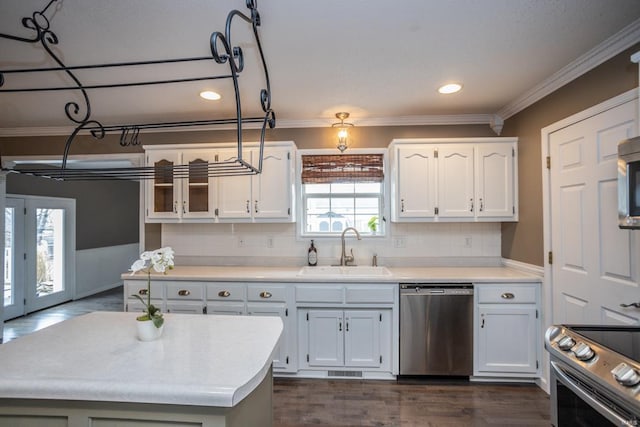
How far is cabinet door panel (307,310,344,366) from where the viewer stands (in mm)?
2686

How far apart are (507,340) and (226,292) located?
2.48 metres

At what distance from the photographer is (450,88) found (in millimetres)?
2496

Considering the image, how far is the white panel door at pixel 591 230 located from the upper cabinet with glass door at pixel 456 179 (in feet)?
1.53

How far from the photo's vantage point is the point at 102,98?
2.69 metres

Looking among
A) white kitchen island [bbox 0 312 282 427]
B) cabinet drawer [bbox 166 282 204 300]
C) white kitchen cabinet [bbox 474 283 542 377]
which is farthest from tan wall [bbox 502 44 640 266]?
cabinet drawer [bbox 166 282 204 300]

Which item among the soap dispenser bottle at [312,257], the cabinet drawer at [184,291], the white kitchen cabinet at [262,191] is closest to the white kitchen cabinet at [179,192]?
the white kitchen cabinet at [262,191]

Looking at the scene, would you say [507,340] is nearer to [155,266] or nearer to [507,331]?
[507,331]

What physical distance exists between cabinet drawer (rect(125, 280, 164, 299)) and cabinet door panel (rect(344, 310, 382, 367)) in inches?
67.8

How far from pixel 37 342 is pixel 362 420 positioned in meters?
2.00

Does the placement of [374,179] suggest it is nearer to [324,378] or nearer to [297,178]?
[297,178]

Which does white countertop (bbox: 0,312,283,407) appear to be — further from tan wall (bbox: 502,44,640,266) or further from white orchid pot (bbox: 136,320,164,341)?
tan wall (bbox: 502,44,640,266)

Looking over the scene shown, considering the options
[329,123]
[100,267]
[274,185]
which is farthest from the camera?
[100,267]

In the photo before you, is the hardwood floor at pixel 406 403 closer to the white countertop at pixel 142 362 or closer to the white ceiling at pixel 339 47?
the white countertop at pixel 142 362

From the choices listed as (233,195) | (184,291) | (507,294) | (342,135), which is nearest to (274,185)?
(233,195)
